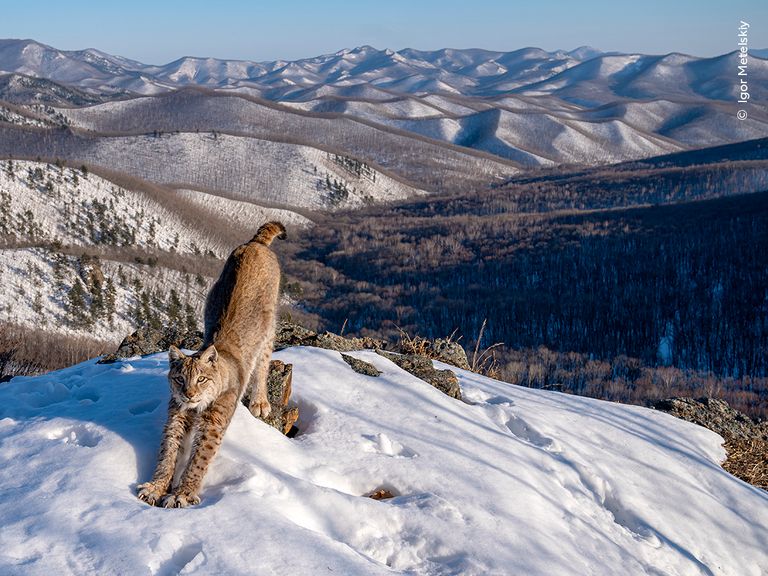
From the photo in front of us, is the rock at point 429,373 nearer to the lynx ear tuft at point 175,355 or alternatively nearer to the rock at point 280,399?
the rock at point 280,399

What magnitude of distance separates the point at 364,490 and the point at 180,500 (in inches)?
74.2

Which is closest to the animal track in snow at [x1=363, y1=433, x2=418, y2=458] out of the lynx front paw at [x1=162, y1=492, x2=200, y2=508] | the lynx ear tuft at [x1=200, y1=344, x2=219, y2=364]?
the lynx ear tuft at [x1=200, y1=344, x2=219, y2=364]

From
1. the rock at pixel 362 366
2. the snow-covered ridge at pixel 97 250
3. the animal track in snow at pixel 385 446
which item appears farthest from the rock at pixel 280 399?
the snow-covered ridge at pixel 97 250

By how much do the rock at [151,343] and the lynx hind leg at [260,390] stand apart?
8.77ft

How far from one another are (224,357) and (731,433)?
940 centimetres

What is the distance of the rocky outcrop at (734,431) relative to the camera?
10438 mm

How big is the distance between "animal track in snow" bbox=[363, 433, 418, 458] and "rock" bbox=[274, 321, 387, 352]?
3158mm

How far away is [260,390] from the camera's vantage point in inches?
300

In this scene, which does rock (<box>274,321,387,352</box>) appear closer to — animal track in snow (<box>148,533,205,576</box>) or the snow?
the snow

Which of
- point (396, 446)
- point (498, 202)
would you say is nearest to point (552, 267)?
point (498, 202)

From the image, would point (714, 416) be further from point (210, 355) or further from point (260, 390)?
point (210, 355)

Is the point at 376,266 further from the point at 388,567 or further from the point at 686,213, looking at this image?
the point at 388,567

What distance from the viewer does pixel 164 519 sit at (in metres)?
5.12

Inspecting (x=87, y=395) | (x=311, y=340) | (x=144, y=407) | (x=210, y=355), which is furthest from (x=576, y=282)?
(x=210, y=355)
